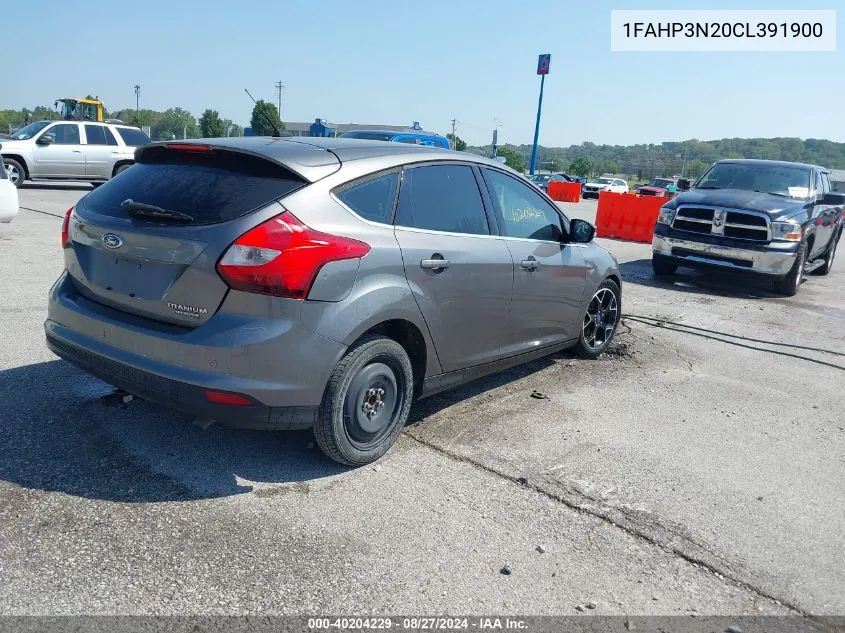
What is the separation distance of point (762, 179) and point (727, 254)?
1852 millimetres

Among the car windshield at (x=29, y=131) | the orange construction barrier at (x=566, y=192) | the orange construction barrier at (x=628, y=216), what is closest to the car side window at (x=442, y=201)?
the orange construction barrier at (x=628, y=216)

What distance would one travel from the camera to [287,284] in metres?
3.26

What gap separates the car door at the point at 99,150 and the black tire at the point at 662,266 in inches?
575

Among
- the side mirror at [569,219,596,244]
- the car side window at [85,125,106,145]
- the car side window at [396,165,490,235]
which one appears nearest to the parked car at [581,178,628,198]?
the car side window at [85,125,106,145]

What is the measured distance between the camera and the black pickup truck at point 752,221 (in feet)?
32.5

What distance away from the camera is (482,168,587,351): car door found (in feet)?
15.7

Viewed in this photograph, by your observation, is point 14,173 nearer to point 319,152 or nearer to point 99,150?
point 99,150

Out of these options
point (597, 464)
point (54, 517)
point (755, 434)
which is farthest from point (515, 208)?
point (54, 517)

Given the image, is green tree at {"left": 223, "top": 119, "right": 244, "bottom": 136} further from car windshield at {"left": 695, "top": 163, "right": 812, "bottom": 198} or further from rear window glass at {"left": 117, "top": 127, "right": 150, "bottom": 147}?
car windshield at {"left": 695, "top": 163, "right": 812, "bottom": 198}

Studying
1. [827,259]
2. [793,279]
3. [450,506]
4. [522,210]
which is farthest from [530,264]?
[827,259]

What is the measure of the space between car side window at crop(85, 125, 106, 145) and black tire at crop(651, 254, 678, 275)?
48.9 feet

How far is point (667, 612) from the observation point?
9.21 ft

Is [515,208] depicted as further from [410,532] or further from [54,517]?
[54,517]

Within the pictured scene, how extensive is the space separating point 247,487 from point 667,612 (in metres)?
2.00
